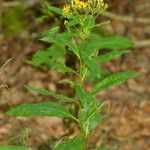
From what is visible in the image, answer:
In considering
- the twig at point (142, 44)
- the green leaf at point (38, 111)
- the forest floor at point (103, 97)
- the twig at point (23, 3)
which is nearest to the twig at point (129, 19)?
the forest floor at point (103, 97)

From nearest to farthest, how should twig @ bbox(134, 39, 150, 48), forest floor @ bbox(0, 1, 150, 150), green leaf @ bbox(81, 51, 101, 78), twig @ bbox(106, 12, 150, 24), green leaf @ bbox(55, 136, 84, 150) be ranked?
green leaf @ bbox(81, 51, 101, 78), green leaf @ bbox(55, 136, 84, 150), forest floor @ bbox(0, 1, 150, 150), twig @ bbox(134, 39, 150, 48), twig @ bbox(106, 12, 150, 24)

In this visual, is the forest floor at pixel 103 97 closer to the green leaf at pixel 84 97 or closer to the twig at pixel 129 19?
the twig at pixel 129 19

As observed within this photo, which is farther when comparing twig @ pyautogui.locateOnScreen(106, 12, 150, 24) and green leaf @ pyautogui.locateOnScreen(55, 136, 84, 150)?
twig @ pyautogui.locateOnScreen(106, 12, 150, 24)

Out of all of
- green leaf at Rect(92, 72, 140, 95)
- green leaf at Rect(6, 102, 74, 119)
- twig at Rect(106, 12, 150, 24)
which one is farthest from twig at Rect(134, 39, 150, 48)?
green leaf at Rect(6, 102, 74, 119)

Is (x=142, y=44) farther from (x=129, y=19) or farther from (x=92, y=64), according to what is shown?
(x=92, y=64)

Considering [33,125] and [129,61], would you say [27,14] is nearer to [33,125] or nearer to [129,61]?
[129,61]

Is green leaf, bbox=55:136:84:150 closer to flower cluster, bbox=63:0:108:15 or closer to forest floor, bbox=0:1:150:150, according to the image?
flower cluster, bbox=63:0:108:15

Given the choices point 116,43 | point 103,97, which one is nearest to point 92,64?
point 116,43
